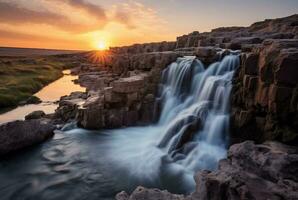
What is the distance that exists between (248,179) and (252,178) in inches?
6.4

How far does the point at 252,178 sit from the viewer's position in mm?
7520

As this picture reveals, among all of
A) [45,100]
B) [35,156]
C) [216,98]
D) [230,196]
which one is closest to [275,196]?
[230,196]

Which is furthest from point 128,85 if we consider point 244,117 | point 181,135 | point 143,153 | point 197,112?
point 244,117

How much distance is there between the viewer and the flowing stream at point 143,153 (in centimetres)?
1370

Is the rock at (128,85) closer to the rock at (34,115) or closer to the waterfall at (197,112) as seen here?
the waterfall at (197,112)

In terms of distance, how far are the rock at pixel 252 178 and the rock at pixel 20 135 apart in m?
13.5

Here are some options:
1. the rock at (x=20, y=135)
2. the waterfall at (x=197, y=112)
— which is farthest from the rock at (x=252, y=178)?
the rock at (x=20, y=135)

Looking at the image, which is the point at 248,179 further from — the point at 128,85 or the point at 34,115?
the point at 34,115

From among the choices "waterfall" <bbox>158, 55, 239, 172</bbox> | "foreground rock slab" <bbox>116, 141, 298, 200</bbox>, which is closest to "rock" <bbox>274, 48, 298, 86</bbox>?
"waterfall" <bbox>158, 55, 239, 172</bbox>

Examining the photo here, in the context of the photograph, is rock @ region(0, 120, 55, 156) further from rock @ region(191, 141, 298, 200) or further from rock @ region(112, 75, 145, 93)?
rock @ region(191, 141, 298, 200)

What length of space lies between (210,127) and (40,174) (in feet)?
36.4

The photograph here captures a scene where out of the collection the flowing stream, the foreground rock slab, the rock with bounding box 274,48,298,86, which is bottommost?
the flowing stream

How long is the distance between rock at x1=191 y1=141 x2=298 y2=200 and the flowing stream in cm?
502

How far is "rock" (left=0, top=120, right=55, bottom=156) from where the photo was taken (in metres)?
17.0
